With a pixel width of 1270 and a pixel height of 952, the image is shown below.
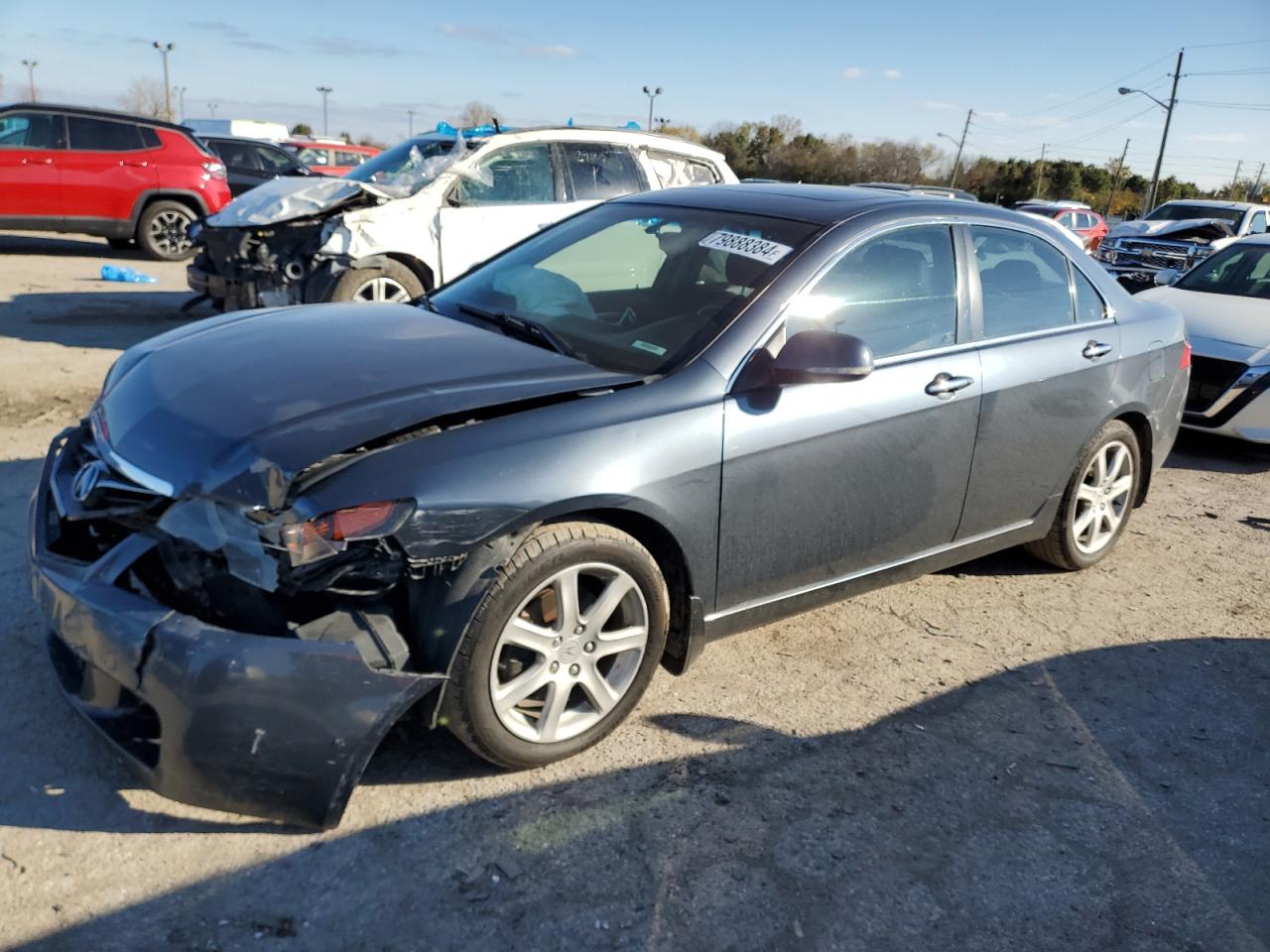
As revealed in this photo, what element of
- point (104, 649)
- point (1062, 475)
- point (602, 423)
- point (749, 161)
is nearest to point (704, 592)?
point (602, 423)

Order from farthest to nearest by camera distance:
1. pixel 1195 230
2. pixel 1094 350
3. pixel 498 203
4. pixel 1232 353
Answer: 1. pixel 1195 230
2. pixel 498 203
3. pixel 1232 353
4. pixel 1094 350

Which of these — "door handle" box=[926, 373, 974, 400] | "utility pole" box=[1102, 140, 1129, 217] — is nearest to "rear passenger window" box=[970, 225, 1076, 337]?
"door handle" box=[926, 373, 974, 400]

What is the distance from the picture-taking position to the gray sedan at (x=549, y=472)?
8.20 feet

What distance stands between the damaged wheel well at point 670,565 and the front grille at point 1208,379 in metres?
5.40

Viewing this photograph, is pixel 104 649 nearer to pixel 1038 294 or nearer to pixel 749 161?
pixel 1038 294

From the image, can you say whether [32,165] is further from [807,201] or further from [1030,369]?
[1030,369]

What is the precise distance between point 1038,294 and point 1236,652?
5.62ft

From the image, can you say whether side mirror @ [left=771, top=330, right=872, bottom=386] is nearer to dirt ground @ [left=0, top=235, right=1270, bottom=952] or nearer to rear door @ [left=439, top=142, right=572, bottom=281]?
dirt ground @ [left=0, top=235, right=1270, bottom=952]

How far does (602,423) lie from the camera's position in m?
2.92

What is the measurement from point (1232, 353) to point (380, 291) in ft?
20.4

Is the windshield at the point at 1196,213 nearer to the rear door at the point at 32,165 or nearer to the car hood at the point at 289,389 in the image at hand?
the rear door at the point at 32,165

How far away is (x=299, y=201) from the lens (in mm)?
7848

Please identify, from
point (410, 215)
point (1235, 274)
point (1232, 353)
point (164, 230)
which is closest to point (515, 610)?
point (410, 215)

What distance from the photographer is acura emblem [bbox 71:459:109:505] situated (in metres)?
2.87
